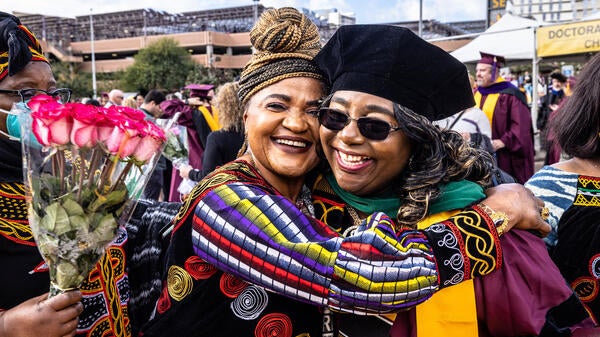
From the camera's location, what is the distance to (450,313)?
171cm

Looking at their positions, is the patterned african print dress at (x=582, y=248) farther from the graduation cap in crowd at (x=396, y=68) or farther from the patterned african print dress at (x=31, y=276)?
the patterned african print dress at (x=31, y=276)

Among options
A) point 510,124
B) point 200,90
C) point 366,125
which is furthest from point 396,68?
point 200,90

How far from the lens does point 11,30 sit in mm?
2006

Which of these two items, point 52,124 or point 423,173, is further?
point 423,173

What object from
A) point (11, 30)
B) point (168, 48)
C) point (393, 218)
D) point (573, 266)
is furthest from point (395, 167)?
point (168, 48)

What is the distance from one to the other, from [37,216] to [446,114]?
4.27 feet

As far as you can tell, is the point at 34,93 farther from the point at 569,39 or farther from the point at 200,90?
the point at 569,39

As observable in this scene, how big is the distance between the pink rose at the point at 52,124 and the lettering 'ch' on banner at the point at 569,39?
937 centimetres

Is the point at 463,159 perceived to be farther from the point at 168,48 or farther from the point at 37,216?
the point at 168,48

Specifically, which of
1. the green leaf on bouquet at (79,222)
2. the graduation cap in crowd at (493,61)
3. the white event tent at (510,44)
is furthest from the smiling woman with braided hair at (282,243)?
the white event tent at (510,44)

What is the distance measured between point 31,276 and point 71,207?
0.67 m

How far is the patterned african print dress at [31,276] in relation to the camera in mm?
1884

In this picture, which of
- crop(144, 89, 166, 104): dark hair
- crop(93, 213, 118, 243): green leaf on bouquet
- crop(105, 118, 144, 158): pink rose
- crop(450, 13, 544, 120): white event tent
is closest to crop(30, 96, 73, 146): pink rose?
crop(105, 118, 144, 158): pink rose

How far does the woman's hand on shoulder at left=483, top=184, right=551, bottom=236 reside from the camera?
5.90 ft
